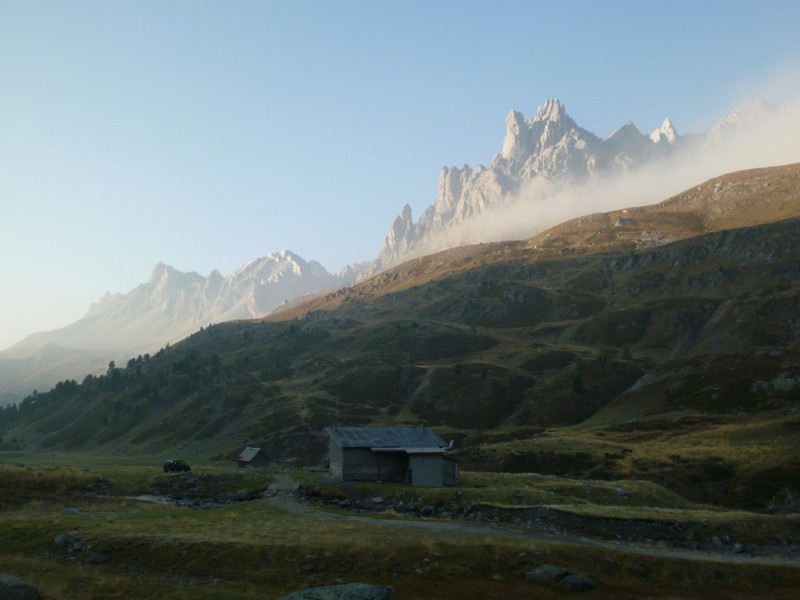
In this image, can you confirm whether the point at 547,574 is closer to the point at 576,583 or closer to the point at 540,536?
the point at 576,583

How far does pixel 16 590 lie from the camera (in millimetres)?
25922

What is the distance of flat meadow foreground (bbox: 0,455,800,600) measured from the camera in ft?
107

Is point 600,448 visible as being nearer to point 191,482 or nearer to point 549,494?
point 549,494

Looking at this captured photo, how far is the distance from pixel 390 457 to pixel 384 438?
2707 mm

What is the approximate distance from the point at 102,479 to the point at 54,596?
48067mm

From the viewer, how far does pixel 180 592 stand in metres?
29.5

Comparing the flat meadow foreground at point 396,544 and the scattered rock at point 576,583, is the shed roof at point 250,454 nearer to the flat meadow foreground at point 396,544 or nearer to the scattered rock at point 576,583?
the flat meadow foreground at point 396,544

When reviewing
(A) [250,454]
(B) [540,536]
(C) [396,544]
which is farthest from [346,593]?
(A) [250,454]

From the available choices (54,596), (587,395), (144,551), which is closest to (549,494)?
(144,551)

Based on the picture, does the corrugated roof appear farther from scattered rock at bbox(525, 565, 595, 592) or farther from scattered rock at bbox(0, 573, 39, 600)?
scattered rock at bbox(0, 573, 39, 600)

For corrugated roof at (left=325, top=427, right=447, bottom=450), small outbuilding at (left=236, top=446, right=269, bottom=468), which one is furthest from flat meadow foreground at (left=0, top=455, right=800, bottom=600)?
small outbuilding at (left=236, top=446, right=269, bottom=468)

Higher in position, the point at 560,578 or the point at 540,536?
the point at 560,578

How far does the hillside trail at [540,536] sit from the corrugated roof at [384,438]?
17.6 meters

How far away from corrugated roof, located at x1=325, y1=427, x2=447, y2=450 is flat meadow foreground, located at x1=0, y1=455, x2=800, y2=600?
35.8 ft
